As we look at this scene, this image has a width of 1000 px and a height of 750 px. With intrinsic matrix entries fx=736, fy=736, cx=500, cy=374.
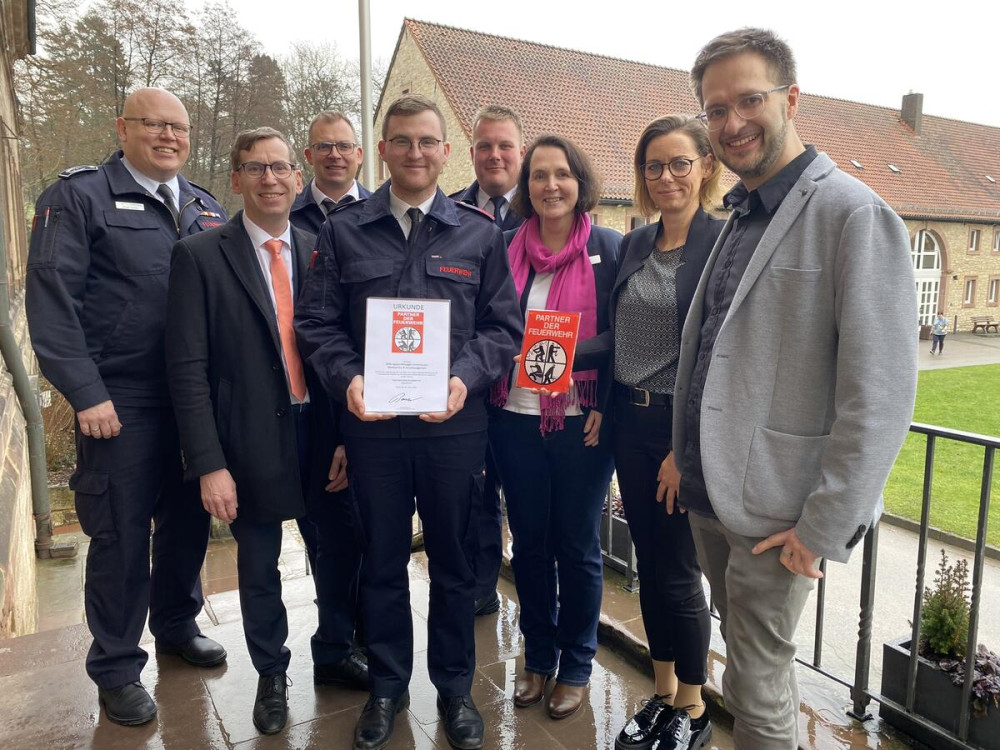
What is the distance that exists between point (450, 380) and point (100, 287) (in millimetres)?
1404

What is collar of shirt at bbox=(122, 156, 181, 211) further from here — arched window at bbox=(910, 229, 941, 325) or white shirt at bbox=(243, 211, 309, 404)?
arched window at bbox=(910, 229, 941, 325)

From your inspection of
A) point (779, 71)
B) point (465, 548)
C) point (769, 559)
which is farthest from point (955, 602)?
point (779, 71)

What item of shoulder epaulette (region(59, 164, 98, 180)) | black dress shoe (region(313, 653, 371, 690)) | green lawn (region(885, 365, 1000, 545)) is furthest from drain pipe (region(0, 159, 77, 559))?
green lawn (region(885, 365, 1000, 545))

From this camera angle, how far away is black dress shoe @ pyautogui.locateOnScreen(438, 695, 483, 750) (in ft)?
A: 8.66

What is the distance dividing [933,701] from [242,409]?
2759mm

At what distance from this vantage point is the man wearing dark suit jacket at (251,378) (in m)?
2.63

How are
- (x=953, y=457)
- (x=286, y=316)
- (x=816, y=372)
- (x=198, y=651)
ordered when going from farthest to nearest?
(x=953, y=457), (x=198, y=651), (x=286, y=316), (x=816, y=372)

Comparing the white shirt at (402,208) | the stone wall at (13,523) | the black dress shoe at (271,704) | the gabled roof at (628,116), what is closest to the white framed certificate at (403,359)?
the white shirt at (402,208)

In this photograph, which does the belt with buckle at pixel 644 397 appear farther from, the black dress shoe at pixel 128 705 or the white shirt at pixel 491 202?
the black dress shoe at pixel 128 705

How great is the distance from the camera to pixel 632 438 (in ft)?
8.47

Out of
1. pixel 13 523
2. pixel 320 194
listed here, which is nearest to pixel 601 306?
pixel 320 194

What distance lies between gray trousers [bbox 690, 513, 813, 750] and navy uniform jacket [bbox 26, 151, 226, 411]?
219cm

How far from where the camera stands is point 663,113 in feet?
53.7
